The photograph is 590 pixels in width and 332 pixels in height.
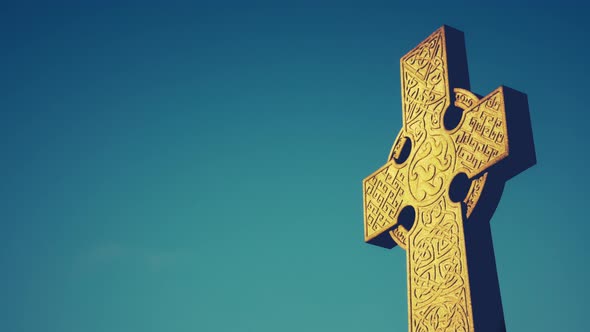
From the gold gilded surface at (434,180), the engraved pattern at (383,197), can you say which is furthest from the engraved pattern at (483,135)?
the engraved pattern at (383,197)

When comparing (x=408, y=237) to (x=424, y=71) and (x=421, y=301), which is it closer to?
(x=421, y=301)

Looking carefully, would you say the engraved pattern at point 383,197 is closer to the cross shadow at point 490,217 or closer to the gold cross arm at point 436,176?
the gold cross arm at point 436,176

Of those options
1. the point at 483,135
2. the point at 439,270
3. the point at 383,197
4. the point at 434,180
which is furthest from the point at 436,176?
the point at 439,270

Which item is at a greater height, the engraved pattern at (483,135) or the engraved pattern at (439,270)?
Answer: the engraved pattern at (483,135)

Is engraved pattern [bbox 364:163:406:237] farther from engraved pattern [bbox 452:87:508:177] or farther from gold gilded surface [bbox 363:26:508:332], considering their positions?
engraved pattern [bbox 452:87:508:177]

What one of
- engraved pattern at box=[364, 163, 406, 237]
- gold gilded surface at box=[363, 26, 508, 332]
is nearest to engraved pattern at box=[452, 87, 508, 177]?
gold gilded surface at box=[363, 26, 508, 332]

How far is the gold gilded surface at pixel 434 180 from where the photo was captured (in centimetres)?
490

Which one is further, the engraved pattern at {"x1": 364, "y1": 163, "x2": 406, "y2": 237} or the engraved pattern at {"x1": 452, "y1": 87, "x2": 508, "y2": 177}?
the engraved pattern at {"x1": 364, "y1": 163, "x2": 406, "y2": 237}

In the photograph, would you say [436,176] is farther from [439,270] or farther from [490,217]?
[439,270]

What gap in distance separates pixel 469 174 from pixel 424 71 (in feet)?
4.24

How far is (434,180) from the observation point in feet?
18.0

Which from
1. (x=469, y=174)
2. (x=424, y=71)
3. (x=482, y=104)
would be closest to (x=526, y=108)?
(x=482, y=104)

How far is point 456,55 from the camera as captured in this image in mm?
5836

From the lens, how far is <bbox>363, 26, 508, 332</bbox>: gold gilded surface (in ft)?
16.1
